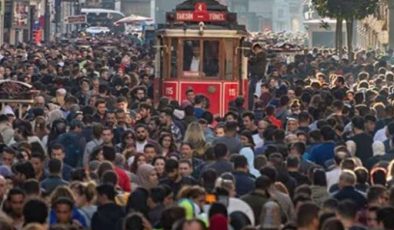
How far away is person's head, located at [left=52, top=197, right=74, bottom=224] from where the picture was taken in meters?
15.4

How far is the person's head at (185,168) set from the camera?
62.5ft

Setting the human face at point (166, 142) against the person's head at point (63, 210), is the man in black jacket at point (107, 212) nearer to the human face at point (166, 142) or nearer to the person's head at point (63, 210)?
the person's head at point (63, 210)

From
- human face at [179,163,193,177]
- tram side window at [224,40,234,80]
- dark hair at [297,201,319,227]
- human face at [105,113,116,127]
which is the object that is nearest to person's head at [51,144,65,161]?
human face at [179,163,193,177]

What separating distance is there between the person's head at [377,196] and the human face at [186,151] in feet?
15.8

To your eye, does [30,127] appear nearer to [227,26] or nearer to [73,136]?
[73,136]

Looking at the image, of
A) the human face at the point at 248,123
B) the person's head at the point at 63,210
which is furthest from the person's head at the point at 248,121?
the person's head at the point at 63,210

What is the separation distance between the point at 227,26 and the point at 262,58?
470cm

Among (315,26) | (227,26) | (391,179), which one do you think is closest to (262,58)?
(227,26)

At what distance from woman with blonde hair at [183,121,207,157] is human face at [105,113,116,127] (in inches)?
91.9

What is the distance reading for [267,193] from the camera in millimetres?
17250

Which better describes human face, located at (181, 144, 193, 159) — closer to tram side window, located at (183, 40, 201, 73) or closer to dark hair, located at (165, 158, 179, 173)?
dark hair, located at (165, 158, 179, 173)

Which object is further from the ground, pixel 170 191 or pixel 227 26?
pixel 227 26

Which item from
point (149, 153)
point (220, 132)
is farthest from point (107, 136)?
→ point (220, 132)

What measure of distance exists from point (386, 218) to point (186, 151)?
700cm
